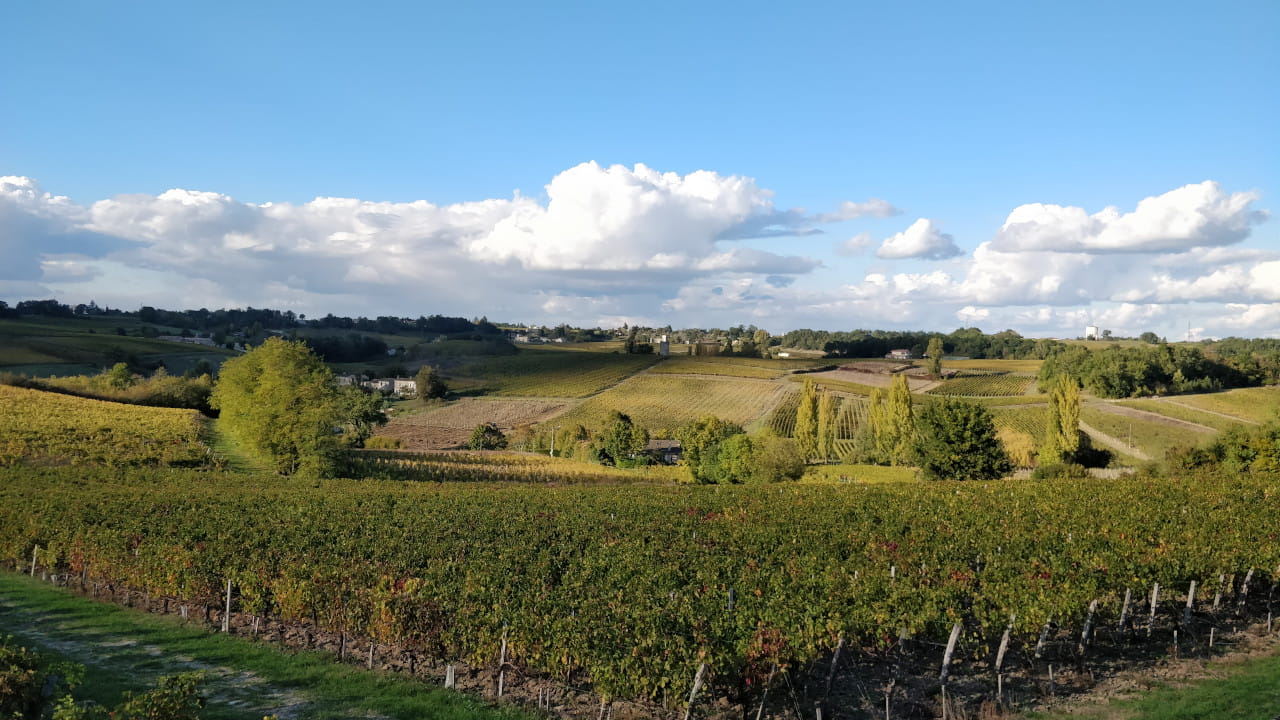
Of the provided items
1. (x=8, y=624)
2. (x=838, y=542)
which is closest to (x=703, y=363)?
(x=838, y=542)

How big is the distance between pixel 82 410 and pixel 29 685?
72.5 m

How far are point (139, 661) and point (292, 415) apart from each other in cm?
4426

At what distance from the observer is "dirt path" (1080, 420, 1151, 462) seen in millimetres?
76500

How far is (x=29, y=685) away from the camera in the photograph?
36.3ft

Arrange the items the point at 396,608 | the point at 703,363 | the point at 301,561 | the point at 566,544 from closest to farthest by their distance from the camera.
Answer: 1. the point at 396,608
2. the point at 301,561
3. the point at 566,544
4. the point at 703,363

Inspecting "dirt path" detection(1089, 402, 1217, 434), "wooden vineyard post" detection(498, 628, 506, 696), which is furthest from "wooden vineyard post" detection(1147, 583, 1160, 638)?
"dirt path" detection(1089, 402, 1217, 434)

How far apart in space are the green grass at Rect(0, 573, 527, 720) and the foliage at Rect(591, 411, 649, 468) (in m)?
67.2

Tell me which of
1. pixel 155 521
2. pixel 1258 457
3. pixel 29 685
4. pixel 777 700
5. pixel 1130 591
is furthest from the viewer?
pixel 1258 457

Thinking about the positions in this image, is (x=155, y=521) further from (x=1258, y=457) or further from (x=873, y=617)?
(x=1258, y=457)

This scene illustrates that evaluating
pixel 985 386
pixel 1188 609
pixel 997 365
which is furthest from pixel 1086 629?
pixel 997 365

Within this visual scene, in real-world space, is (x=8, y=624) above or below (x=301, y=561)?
below

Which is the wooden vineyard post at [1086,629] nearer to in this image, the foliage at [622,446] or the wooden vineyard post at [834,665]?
the wooden vineyard post at [834,665]

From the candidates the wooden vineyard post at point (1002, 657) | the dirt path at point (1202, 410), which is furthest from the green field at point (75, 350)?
the dirt path at point (1202, 410)

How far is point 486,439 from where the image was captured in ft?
325
